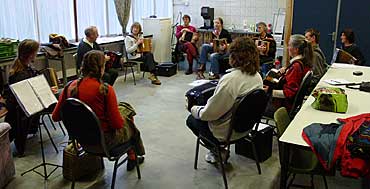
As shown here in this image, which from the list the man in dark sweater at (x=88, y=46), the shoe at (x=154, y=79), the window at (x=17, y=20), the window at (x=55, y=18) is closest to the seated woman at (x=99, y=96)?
the man in dark sweater at (x=88, y=46)

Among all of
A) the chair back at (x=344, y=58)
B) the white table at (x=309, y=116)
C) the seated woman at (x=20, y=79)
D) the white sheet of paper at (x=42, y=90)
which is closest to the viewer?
the white table at (x=309, y=116)

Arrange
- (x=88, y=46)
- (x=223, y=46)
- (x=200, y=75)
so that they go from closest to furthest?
(x=88, y=46), (x=223, y=46), (x=200, y=75)

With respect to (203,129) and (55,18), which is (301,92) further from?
(55,18)

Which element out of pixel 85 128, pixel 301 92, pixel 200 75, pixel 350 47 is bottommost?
pixel 200 75

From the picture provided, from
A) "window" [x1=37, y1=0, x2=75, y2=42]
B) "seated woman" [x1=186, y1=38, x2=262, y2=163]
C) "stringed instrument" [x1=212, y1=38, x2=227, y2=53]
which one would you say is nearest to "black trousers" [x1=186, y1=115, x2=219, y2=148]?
"seated woman" [x1=186, y1=38, x2=262, y2=163]

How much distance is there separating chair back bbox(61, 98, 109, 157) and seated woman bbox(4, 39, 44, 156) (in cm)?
108

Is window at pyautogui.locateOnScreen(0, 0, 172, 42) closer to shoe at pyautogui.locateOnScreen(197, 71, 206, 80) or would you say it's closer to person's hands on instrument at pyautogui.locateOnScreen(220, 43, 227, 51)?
shoe at pyautogui.locateOnScreen(197, 71, 206, 80)

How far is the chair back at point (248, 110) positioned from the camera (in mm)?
2857

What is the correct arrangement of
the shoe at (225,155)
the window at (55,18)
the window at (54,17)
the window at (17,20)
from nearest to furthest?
1. the shoe at (225,155)
2. the window at (17,20)
3. the window at (54,17)
4. the window at (55,18)

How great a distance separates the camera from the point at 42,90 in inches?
133

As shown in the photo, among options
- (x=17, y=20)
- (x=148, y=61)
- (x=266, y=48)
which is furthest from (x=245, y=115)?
(x=17, y=20)

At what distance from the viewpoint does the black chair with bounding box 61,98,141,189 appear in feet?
8.59

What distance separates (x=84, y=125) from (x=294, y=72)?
202 centimetres

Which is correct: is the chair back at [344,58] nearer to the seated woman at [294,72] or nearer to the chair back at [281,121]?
the seated woman at [294,72]
